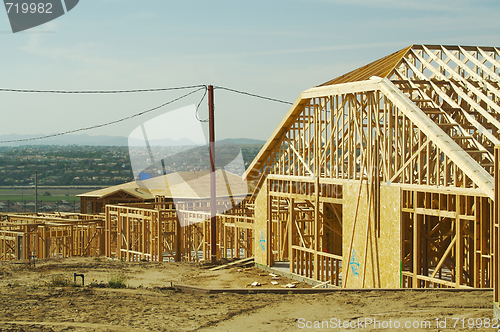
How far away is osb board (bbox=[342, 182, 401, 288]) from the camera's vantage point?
14.0 m

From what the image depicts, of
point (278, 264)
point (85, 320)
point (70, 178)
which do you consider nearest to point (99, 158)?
point (70, 178)

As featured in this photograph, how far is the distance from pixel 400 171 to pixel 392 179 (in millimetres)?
422

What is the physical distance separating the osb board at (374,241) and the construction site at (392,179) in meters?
0.03

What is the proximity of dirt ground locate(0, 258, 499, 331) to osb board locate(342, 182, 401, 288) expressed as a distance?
243cm

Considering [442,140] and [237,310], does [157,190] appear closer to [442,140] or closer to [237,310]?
[237,310]

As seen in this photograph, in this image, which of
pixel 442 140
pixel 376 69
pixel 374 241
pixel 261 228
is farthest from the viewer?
pixel 261 228

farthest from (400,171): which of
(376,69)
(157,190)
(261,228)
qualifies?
(157,190)

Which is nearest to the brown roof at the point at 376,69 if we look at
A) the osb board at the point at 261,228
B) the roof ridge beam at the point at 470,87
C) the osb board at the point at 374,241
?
the roof ridge beam at the point at 470,87

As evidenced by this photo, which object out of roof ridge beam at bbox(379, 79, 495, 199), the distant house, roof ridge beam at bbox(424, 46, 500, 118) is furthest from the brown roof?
the distant house

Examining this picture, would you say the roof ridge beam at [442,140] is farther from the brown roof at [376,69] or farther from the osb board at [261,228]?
the osb board at [261,228]

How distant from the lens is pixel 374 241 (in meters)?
14.8

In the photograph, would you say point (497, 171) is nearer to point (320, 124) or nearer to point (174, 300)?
point (174, 300)

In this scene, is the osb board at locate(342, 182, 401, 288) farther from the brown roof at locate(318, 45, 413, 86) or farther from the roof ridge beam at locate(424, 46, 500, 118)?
the brown roof at locate(318, 45, 413, 86)

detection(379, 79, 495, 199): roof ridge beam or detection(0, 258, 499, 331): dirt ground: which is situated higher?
detection(379, 79, 495, 199): roof ridge beam
